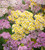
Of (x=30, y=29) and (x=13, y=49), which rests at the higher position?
(x=30, y=29)

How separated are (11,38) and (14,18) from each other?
34 centimetres

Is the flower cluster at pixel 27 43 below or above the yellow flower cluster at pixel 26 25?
below

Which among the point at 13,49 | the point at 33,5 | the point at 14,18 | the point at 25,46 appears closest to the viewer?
the point at 25,46

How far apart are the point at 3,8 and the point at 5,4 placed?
0.07 meters

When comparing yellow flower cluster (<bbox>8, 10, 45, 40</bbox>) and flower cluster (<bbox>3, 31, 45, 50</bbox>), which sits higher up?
yellow flower cluster (<bbox>8, 10, 45, 40</bbox>)

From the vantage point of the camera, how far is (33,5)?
1744 mm

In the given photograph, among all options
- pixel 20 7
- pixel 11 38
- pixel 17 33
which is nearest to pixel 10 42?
pixel 11 38

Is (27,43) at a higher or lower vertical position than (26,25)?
lower

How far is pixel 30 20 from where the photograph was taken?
1.40 meters

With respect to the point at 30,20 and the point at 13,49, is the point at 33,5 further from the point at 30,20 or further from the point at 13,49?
the point at 13,49

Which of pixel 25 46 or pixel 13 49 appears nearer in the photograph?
pixel 25 46

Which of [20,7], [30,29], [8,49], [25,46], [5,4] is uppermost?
[5,4]

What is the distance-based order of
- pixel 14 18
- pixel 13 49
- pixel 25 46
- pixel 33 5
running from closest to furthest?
pixel 25 46 < pixel 13 49 < pixel 14 18 < pixel 33 5

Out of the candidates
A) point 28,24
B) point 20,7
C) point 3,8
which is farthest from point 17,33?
point 20,7
